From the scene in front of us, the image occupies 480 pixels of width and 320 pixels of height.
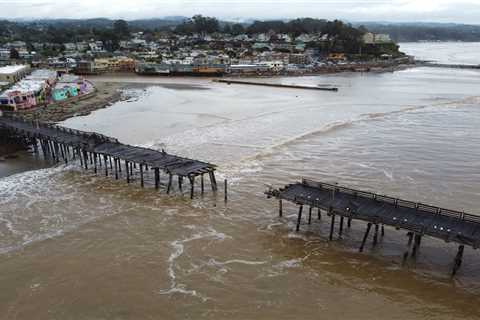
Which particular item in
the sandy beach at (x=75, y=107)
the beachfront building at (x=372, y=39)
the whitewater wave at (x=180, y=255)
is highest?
the beachfront building at (x=372, y=39)

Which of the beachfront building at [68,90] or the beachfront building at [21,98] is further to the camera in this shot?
the beachfront building at [68,90]

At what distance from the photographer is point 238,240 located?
Answer: 23219 mm

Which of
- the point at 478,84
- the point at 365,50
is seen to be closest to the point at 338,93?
the point at 478,84

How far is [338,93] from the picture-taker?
7800cm

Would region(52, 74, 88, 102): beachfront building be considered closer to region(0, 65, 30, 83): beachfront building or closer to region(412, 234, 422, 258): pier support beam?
region(0, 65, 30, 83): beachfront building

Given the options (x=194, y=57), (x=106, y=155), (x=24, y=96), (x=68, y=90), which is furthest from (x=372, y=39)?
(x=106, y=155)

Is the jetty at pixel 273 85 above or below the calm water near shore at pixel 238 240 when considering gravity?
above

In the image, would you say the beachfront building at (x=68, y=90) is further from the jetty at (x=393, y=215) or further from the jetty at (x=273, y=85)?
the jetty at (x=393, y=215)

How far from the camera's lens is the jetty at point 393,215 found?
63.8 ft

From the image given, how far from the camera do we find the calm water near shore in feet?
59.8

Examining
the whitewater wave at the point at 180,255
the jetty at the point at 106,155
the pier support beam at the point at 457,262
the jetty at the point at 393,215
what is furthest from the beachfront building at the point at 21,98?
the pier support beam at the point at 457,262

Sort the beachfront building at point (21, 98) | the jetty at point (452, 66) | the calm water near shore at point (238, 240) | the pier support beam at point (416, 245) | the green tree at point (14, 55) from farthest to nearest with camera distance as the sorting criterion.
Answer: the jetty at point (452, 66) < the green tree at point (14, 55) < the beachfront building at point (21, 98) < the pier support beam at point (416, 245) < the calm water near shore at point (238, 240)

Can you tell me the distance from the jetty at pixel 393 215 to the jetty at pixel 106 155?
22.6 feet

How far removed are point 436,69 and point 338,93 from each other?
200 feet
